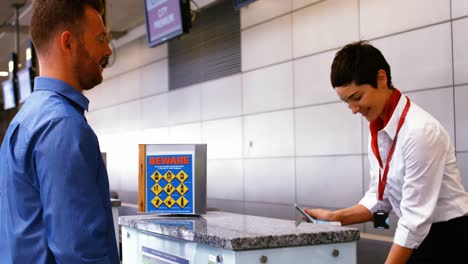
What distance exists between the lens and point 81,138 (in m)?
1.36

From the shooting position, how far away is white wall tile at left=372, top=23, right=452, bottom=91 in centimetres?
474

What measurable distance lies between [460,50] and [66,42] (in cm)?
388

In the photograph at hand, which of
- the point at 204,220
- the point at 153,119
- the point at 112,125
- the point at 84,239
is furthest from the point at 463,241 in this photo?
the point at 112,125

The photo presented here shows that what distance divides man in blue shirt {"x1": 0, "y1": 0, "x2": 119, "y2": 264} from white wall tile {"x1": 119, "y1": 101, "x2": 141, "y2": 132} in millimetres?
8860

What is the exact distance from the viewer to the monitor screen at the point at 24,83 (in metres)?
9.64

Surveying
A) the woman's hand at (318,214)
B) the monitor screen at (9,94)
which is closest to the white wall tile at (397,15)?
the woman's hand at (318,214)

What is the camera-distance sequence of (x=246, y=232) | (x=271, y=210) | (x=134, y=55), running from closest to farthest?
1. (x=246, y=232)
2. (x=271, y=210)
3. (x=134, y=55)

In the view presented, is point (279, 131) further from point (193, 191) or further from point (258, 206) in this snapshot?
point (193, 191)

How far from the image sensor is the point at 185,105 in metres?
8.77

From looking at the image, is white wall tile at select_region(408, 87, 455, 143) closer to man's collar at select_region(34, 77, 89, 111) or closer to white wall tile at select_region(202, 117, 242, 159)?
white wall tile at select_region(202, 117, 242, 159)

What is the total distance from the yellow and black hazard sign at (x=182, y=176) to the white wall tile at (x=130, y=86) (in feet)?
27.5

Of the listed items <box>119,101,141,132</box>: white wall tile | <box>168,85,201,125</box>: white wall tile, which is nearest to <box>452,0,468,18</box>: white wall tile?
<box>168,85,201,125</box>: white wall tile

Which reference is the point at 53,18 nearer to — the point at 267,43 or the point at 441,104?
the point at 441,104

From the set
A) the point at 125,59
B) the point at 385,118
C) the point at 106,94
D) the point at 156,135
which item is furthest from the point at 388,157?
the point at 106,94
